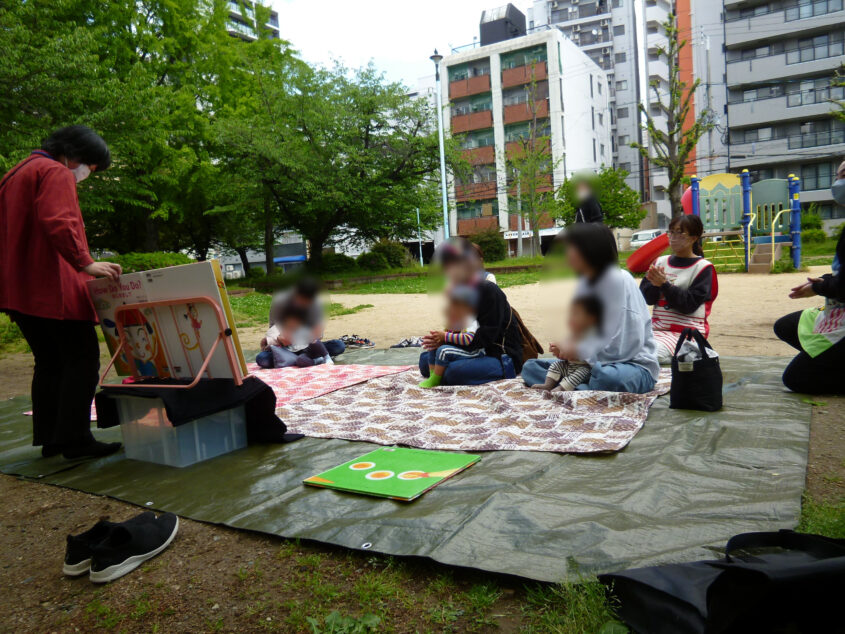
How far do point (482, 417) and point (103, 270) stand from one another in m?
2.33

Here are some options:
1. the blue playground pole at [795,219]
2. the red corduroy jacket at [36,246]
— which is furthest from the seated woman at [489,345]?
the blue playground pole at [795,219]

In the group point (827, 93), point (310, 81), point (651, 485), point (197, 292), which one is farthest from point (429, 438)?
point (827, 93)

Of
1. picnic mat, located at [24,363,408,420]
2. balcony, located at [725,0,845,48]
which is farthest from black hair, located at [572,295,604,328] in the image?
balcony, located at [725,0,845,48]

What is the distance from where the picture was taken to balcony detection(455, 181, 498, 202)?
8.15 feet

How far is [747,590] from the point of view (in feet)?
4.09

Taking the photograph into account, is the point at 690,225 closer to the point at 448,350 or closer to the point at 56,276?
the point at 448,350

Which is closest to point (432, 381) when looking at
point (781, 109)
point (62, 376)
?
point (62, 376)

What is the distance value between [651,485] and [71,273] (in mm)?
3166

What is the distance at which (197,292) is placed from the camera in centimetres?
293

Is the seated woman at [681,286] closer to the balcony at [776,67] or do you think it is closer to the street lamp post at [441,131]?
the street lamp post at [441,131]

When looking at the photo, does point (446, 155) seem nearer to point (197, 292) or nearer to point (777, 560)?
point (197, 292)

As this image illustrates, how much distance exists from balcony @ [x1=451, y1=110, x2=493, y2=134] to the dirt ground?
115 centimetres

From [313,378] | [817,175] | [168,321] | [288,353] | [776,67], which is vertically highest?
[776,67]

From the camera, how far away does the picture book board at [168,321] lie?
9.58 feet
